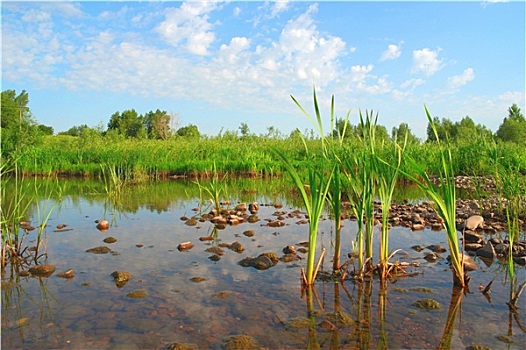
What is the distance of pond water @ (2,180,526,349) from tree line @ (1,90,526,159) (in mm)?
1598

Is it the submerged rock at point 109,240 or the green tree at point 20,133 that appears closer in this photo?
the submerged rock at point 109,240

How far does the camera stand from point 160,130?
45250mm

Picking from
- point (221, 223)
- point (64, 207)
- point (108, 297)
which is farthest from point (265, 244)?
point (64, 207)

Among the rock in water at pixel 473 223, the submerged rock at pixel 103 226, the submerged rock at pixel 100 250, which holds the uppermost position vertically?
the rock in water at pixel 473 223

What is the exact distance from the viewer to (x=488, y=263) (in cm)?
450

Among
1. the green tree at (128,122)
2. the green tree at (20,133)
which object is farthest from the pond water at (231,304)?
the green tree at (128,122)

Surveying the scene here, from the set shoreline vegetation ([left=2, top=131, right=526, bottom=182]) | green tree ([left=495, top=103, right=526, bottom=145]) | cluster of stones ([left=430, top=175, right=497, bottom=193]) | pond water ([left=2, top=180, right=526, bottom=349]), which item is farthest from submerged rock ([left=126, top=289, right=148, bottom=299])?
green tree ([left=495, top=103, right=526, bottom=145])

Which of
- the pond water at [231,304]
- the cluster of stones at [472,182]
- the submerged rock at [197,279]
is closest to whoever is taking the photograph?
the pond water at [231,304]

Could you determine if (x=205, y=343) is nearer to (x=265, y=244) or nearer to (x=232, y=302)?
(x=232, y=302)

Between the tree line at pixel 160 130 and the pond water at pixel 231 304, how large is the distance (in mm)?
1598

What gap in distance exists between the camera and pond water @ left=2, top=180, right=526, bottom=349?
279 cm

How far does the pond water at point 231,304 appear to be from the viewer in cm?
279

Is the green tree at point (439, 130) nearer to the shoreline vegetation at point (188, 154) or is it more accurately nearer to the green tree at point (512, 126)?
the shoreline vegetation at point (188, 154)

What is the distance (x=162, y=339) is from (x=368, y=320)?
5.32ft
